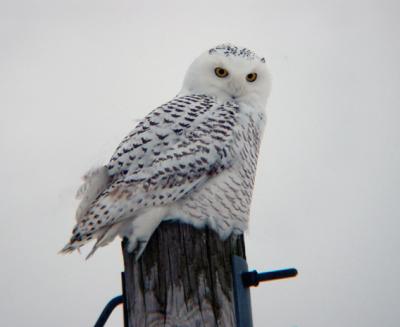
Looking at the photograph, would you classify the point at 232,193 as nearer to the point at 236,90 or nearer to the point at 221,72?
the point at 236,90

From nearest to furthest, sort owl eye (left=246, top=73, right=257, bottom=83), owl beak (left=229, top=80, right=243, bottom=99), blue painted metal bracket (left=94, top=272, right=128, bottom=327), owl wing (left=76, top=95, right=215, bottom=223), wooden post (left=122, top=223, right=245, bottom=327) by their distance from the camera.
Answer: wooden post (left=122, top=223, right=245, bottom=327) → blue painted metal bracket (left=94, top=272, right=128, bottom=327) → owl wing (left=76, top=95, right=215, bottom=223) → owl beak (left=229, top=80, right=243, bottom=99) → owl eye (left=246, top=73, right=257, bottom=83)

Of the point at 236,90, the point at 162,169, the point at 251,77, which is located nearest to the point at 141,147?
the point at 162,169

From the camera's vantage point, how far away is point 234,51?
11.1 feet

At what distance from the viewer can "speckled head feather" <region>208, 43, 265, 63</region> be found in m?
3.35

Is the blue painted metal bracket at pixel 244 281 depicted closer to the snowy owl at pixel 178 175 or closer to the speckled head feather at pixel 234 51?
the snowy owl at pixel 178 175

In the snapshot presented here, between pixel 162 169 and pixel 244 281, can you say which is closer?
pixel 244 281

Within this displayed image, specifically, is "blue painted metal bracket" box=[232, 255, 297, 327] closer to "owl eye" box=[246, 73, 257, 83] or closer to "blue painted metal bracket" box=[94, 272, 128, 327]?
"blue painted metal bracket" box=[94, 272, 128, 327]

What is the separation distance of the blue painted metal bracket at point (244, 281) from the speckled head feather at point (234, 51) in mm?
1662

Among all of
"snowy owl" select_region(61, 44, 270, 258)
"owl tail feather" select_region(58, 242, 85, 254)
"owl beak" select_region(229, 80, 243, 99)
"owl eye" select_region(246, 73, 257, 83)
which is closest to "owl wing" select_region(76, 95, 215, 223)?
"snowy owl" select_region(61, 44, 270, 258)

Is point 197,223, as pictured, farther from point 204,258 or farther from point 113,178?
point 113,178

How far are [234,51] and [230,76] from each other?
0.78 feet

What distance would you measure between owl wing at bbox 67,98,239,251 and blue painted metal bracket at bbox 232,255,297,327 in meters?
0.55

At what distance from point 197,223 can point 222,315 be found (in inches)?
14.2

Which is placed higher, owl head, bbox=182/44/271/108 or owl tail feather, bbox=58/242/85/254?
owl head, bbox=182/44/271/108
